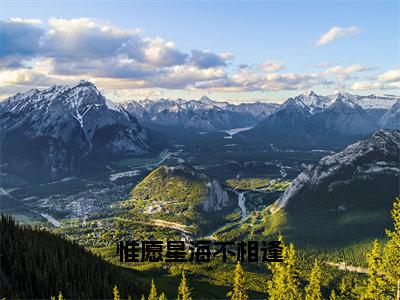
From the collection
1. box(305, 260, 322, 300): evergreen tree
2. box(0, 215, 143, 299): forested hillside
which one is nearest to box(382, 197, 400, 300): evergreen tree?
box(305, 260, 322, 300): evergreen tree

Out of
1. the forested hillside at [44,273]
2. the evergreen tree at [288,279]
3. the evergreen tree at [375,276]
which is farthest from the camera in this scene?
the forested hillside at [44,273]

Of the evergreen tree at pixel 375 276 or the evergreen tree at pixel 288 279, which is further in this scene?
the evergreen tree at pixel 288 279

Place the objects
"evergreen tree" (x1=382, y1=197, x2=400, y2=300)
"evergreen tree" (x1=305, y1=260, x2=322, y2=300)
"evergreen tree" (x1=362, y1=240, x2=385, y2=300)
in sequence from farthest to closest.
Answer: "evergreen tree" (x1=305, y1=260, x2=322, y2=300), "evergreen tree" (x1=362, y1=240, x2=385, y2=300), "evergreen tree" (x1=382, y1=197, x2=400, y2=300)

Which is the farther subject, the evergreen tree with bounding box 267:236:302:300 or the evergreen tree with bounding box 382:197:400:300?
the evergreen tree with bounding box 267:236:302:300

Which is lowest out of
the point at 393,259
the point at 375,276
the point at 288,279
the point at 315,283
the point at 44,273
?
the point at 44,273

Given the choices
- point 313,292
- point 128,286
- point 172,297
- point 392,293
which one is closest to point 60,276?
point 128,286

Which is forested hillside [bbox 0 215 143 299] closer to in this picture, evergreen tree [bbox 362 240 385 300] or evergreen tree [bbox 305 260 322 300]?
evergreen tree [bbox 305 260 322 300]

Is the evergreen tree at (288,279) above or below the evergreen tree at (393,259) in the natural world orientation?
below

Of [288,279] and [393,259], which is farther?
[288,279]

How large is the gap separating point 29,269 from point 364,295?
13641 cm

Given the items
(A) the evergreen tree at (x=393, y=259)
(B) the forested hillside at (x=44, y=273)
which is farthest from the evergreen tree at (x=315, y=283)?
(B) the forested hillside at (x=44, y=273)

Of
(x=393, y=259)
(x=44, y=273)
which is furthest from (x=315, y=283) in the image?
(x=44, y=273)

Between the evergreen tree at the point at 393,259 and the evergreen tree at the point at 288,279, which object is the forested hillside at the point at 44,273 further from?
the evergreen tree at the point at 393,259

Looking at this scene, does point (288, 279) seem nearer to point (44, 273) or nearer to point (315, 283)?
point (315, 283)
